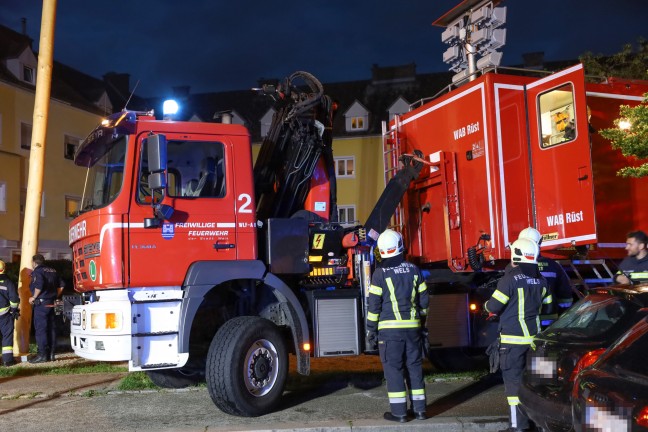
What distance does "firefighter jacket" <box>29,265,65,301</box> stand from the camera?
11.0m

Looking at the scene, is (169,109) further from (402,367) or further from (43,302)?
(43,302)

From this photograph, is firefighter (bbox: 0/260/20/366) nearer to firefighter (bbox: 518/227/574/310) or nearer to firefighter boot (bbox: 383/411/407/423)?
firefighter boot (bbox: 383/411/407/423)

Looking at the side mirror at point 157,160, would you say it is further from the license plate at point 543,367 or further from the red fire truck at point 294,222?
the license plate at point 543,367

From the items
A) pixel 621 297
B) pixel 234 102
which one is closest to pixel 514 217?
pixel 621 297

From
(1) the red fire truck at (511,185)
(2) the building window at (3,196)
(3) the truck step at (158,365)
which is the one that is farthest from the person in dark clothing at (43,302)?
(2) the building window at (3,196)

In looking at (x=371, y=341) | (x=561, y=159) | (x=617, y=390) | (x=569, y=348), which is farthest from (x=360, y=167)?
(x=617, y=390)

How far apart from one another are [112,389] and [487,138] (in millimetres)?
5183

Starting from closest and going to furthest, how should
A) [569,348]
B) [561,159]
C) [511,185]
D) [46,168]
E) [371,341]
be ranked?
[569,348], [371,341], [561,159], [511,185], [46,168]

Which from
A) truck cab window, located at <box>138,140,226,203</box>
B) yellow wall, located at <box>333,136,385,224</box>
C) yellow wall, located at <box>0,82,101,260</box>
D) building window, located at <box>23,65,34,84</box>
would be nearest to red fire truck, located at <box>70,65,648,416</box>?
truck cab window, located at <box>138,140,226,203</box>

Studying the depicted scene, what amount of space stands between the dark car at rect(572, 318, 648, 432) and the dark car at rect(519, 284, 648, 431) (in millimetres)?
968

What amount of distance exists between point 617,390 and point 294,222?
4.60 m

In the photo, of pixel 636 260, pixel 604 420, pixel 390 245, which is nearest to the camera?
pixel 604 420

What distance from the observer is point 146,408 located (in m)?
7.43

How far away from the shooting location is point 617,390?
3307mm
